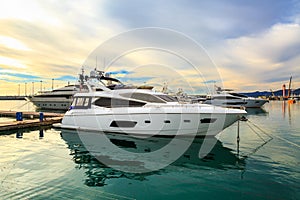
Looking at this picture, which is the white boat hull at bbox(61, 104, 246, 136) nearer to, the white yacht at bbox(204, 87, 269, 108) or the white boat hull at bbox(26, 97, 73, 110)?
the white boat hull at bbox(26, 97, 73, 110)

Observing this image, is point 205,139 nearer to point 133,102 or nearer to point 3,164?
point 133,102

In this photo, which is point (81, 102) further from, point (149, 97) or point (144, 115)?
point (144, 115)

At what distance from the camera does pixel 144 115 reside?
38.1ft

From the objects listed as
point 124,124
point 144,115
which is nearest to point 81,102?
point 124,124

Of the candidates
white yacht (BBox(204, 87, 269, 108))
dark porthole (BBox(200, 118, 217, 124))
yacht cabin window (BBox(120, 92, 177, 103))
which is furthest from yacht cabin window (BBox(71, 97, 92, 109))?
white yacht (BBox(204, 87, 269, 108))

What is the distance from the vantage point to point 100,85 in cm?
1523

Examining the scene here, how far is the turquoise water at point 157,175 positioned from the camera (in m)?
5.30

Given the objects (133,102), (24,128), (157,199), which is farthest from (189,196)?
(24,128)

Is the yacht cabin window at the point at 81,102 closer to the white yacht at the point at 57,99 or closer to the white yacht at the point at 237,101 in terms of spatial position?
the white yacht at the point at 57,99

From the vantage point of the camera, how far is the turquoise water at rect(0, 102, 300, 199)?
5.30m

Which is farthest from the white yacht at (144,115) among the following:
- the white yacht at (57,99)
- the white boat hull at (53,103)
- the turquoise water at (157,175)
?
the white yacht at (57,99)

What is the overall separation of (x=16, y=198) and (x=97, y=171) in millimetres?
2542

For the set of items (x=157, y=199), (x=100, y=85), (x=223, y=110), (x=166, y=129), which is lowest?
(x=157, y=199)

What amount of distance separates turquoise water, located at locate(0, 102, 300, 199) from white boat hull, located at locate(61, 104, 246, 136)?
3.94 feet
